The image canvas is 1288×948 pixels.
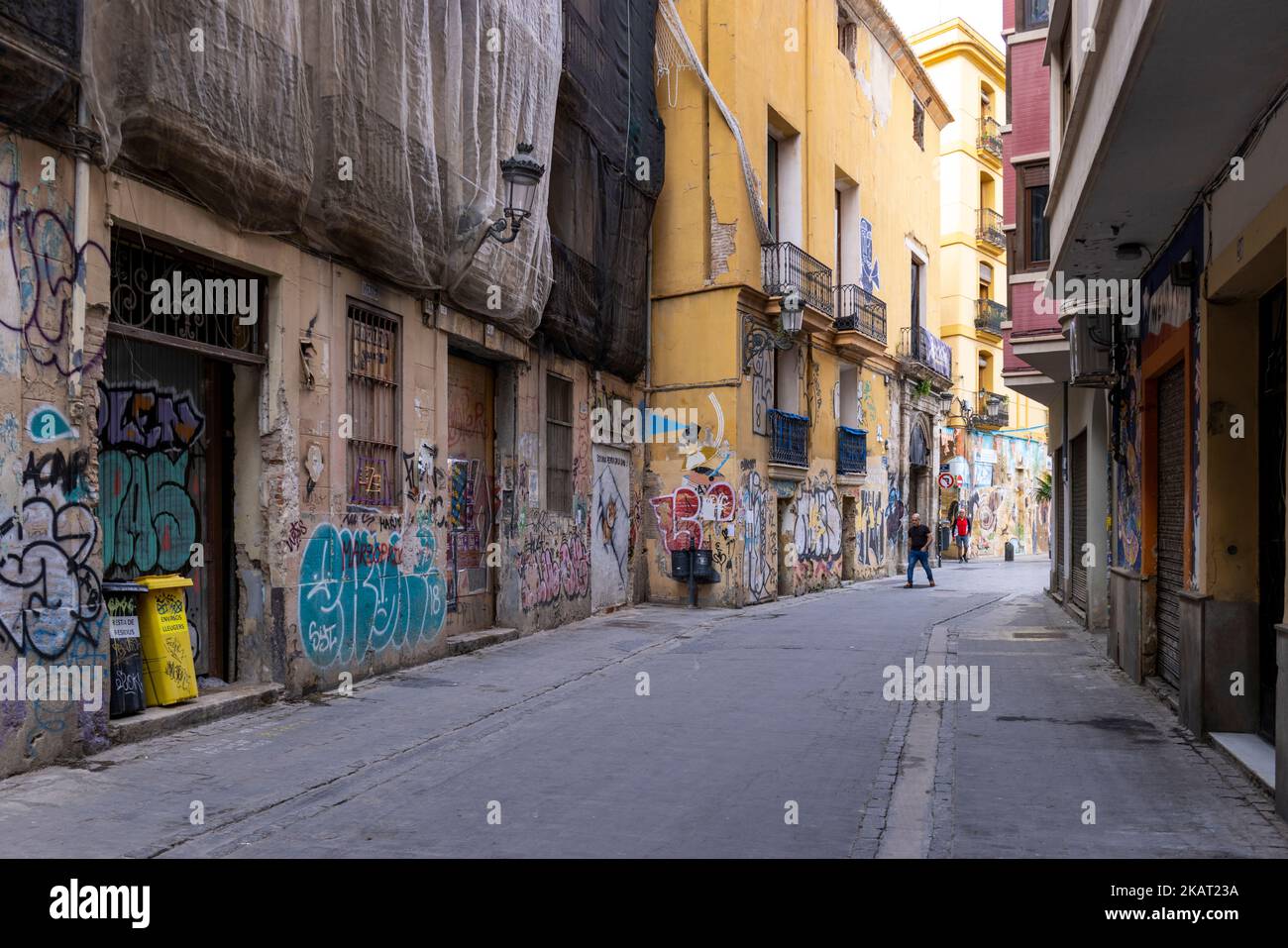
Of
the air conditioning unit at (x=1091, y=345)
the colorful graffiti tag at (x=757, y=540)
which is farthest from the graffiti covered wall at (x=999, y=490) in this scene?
the air conditioning unit at (x=1091, y=345)

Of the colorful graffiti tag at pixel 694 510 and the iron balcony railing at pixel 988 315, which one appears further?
the iron balcony railing at pixel 988 315

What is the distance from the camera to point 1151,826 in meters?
5.59

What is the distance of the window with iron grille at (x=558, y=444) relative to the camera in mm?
15141

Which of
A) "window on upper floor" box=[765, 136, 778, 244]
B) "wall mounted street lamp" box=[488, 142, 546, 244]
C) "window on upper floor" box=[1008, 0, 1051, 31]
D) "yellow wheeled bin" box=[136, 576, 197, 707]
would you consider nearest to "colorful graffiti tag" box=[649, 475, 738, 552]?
"window on upper floor" box=[765, 136, 778, 244]

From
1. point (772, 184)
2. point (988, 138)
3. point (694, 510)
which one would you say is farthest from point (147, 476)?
point (988, 138)

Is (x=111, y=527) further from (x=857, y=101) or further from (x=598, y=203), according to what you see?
(x=857, y=101)

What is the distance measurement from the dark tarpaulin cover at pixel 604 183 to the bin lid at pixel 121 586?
7409 mm

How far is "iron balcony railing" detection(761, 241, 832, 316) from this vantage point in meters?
19.5

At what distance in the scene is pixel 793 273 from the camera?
786 inches

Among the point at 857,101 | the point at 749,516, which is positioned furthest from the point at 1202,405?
the point at 857,101

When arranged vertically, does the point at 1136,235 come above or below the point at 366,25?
below

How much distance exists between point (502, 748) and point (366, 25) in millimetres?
6384

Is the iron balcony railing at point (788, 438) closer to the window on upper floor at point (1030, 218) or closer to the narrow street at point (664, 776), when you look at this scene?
the window on upper floor at point (1030, 218)

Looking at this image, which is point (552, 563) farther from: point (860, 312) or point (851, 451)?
point (860, 312)
